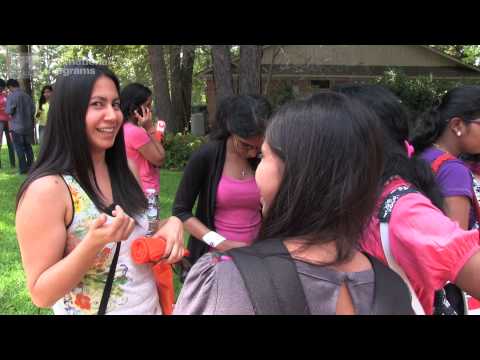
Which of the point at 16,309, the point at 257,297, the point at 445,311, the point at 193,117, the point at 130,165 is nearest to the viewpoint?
the point at 257,297

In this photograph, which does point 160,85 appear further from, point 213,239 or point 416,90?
point 213,239

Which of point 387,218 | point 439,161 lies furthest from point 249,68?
point 387,218

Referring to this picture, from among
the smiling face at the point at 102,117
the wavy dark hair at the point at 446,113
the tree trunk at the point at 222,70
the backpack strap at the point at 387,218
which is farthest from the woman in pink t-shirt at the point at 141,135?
the tree trunk at the point at 222,70

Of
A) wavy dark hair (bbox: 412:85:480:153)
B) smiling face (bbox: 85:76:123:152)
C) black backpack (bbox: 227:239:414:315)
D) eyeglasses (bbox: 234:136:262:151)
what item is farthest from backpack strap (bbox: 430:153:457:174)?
smiling face (bbox: 85:76:123:152)

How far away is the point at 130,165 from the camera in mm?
2346

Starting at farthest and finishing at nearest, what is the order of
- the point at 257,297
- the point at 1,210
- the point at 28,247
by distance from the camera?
1. the point at 1,210
2. the point at 28,247
3. the point at 257,297

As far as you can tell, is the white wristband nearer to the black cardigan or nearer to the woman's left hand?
the black cardigan

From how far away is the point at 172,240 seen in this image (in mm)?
1922

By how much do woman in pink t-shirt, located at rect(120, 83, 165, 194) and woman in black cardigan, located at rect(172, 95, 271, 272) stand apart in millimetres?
971

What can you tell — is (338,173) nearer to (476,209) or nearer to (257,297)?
(257,297)

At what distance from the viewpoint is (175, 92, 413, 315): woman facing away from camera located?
1.16 meters

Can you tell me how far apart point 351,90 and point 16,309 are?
10.9ft

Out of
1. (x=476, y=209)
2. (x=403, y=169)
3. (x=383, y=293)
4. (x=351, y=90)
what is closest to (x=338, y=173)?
(x=383, y=293)

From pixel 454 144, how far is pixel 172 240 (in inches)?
63.4
